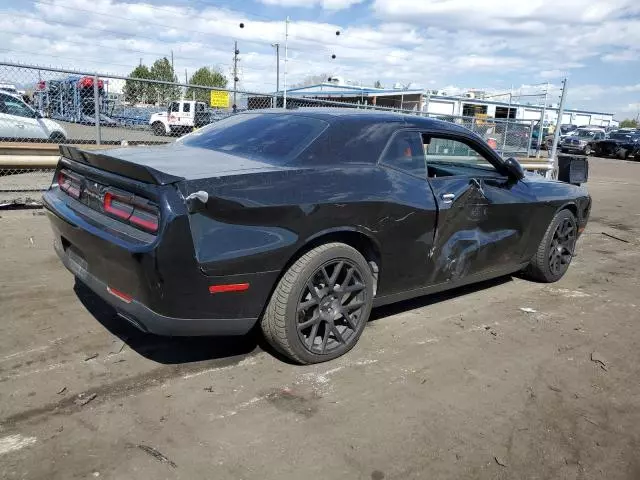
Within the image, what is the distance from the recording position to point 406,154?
390 cm

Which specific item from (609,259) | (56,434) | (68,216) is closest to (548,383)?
(56,434)

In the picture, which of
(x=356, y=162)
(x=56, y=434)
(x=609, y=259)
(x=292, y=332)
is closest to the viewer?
(x=56, y=434)

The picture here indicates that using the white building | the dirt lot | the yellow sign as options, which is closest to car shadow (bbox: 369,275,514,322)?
the dirt lot

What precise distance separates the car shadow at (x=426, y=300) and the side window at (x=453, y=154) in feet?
3.97

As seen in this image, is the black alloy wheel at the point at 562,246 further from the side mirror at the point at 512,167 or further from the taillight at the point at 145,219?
the taillight at the point at 145,219

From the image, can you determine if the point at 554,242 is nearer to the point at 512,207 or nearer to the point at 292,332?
the point at 512,207

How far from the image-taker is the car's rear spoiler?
9.19ft

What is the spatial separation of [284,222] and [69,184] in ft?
5.29

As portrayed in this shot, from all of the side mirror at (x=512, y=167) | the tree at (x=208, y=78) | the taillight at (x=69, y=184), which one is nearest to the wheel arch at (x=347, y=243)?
the taillight at (x=69, y=184)

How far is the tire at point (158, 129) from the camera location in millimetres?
12249

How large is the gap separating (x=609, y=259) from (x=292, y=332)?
5.37 meters

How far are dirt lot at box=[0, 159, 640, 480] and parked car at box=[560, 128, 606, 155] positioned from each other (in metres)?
34.9

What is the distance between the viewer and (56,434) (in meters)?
2.59

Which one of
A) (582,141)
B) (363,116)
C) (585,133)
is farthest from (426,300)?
(585,133)
